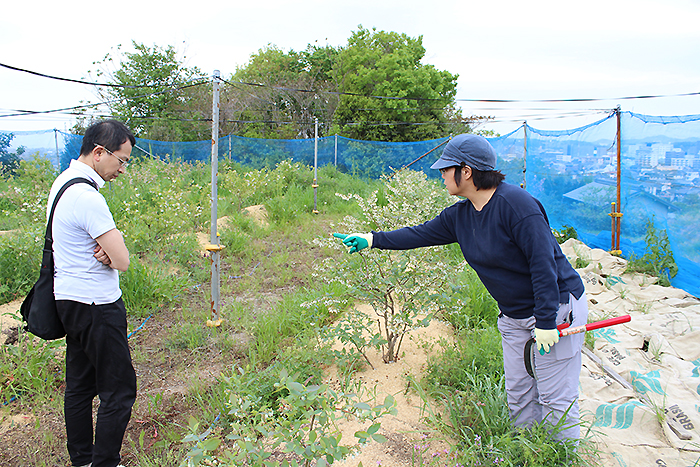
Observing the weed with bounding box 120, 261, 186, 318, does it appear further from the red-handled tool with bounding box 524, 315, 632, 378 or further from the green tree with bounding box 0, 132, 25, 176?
the green tree with bounding box 0, 132, 25, 176

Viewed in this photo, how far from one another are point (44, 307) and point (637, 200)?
620 centimetres

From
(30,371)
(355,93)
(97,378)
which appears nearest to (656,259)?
(97,378)

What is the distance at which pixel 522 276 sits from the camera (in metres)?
1.81

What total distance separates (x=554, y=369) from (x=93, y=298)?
2.11 meters

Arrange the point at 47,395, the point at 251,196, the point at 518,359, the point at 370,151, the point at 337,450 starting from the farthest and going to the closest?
the point at 370,151 < the point at 251,196 < the point at 47,395 < the point at 518,359 < the point at 337,450

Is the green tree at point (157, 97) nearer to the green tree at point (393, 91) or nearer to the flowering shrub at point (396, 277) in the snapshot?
the green tree at point (393, 91)

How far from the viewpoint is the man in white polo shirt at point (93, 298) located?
180 cm

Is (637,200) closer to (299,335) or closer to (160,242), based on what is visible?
(299,335)

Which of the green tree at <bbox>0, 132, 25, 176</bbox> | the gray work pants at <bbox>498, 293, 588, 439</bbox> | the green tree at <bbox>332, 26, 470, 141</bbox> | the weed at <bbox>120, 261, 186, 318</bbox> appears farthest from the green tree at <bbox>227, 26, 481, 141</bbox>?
the gray work pants at <bbox>498, 293, 588, 439</bbox>

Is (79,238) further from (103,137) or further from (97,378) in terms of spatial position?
(97,378)

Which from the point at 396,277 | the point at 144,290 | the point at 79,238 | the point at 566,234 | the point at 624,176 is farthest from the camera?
the point at 566,234

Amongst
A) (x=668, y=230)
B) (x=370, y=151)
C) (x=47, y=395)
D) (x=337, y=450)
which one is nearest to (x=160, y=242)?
(x=47, y=395)

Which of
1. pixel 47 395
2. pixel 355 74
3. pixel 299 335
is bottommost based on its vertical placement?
pixel 47 395

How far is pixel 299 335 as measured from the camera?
308 centimetres
